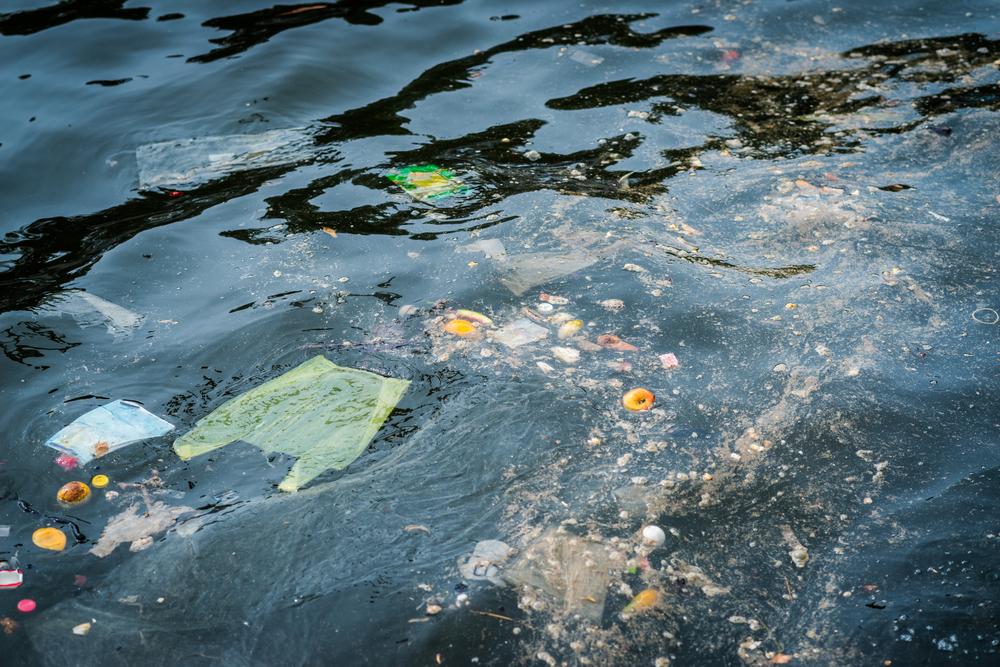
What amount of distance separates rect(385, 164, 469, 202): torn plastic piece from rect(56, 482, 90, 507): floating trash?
1843 mm

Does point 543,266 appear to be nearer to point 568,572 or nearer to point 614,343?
point 614,343

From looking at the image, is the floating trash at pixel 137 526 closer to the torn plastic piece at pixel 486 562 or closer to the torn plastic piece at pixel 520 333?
the torn plastic piece at pixel 486 562

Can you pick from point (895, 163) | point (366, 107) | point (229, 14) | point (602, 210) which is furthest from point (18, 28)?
point (895, 163)

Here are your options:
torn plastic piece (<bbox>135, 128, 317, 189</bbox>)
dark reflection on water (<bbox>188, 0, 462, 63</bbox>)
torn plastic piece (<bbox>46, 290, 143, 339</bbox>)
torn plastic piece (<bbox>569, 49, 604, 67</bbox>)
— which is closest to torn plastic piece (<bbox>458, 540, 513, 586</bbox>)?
torn plastic piece (<bbox>46, 290, 143, 339</bbox>)

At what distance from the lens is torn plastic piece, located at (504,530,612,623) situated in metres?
2.01

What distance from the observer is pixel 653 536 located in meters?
2.14

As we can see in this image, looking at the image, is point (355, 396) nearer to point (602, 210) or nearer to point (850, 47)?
point (602, 210)

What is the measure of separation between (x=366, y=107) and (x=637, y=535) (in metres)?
3.16

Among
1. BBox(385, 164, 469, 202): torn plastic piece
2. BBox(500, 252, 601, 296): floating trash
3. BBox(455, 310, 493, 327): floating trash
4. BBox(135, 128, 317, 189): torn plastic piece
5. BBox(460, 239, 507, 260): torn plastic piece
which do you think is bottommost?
BBox(455, 310, 493, 327): floating trash

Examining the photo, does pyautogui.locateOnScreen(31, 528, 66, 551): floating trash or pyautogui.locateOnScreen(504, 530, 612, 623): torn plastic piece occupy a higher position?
pyautogui.locateOnScreen(31, 528, 66, 551): floating trash

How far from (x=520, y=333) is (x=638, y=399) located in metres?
0.50

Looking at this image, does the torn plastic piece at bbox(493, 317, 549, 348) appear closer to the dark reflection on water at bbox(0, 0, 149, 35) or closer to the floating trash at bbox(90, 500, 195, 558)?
the floating trash at bbox(90, 500, 195, 558)

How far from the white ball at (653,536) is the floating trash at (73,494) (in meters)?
1.60

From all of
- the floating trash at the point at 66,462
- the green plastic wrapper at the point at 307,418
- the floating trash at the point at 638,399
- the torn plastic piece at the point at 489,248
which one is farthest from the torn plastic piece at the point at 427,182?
the floating trash at the point at 66,462
